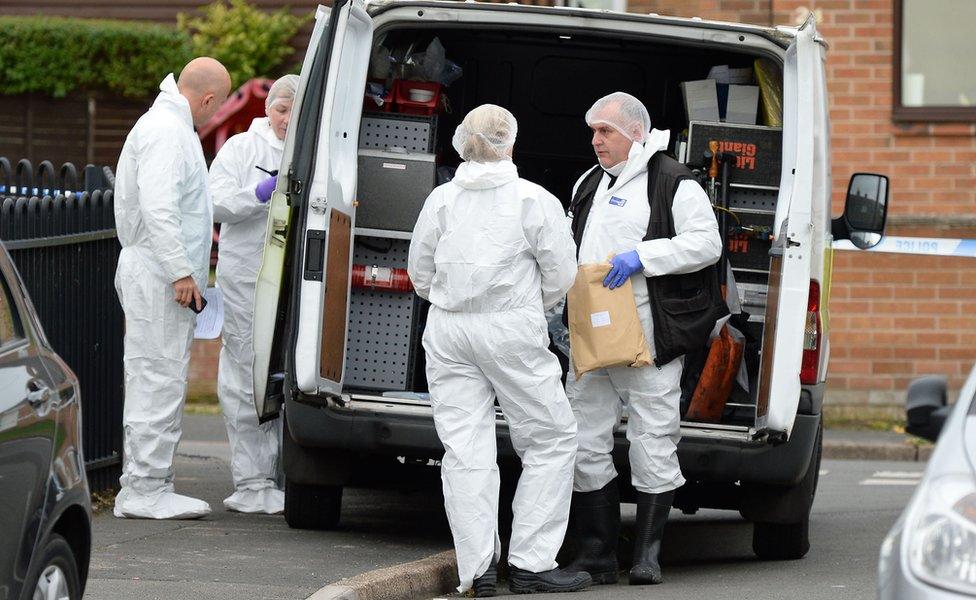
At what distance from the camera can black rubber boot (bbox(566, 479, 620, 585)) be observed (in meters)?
7.17

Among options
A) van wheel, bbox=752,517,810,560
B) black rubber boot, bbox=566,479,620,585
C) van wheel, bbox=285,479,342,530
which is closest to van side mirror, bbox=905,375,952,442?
black rubber boot, bbox=566,479,620,585

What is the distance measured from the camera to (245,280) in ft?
27.6

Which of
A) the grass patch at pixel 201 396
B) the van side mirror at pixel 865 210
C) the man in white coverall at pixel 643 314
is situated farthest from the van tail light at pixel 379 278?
the grass patch at pixel 201 396

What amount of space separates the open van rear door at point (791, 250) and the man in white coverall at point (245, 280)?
2.53 metres

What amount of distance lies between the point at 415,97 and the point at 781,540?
2591 mm

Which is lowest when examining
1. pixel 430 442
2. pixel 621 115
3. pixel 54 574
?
pixel 54 574

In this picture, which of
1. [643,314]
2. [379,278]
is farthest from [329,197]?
[643,314]

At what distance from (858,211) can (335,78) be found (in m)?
2.61

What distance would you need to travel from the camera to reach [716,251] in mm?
7098

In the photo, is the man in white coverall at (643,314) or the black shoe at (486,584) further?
the man in white coverall at (643,314)

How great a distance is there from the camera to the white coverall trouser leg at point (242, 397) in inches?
331

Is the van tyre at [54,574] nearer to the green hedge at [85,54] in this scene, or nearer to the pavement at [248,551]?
the pavement at [248,551]

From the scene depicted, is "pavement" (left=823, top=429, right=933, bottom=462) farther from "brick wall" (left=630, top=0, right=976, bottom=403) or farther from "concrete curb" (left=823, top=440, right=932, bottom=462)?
"brick wall" (left=630, top=0, right=976, bottom=403)

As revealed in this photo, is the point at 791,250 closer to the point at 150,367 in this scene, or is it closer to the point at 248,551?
the point at 248,551
